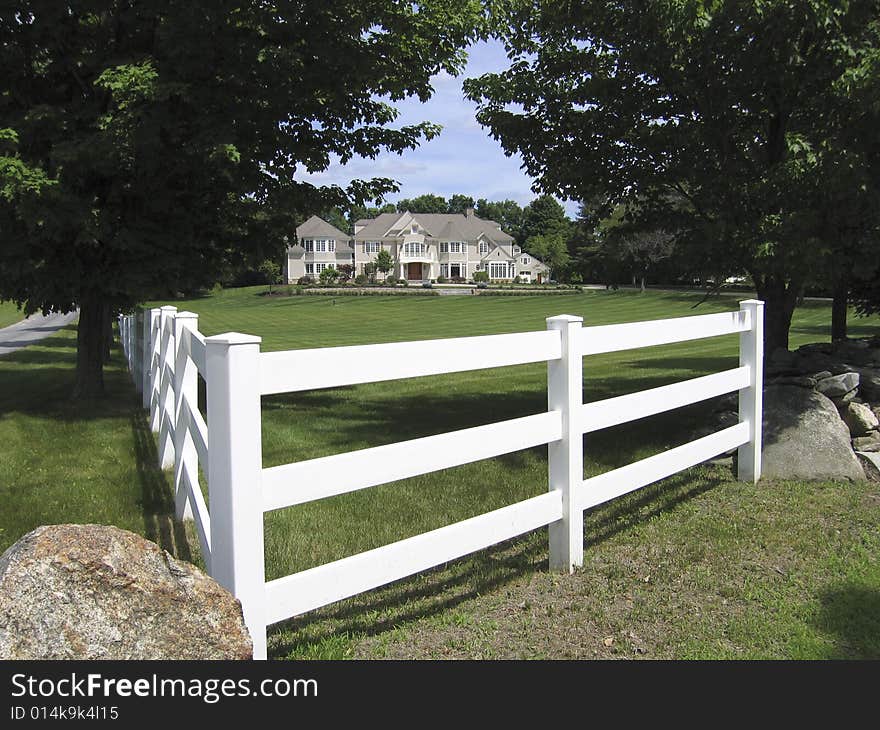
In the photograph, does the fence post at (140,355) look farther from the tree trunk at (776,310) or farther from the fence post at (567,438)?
the tree trunk at (776,310)

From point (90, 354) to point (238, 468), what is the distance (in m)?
10.5

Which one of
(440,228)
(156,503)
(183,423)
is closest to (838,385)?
(183,423)

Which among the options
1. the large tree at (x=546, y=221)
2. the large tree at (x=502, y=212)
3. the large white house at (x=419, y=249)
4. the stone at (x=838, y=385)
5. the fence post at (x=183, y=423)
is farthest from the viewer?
the large tree at (x=502, y=212)

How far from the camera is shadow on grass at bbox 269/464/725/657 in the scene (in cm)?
415

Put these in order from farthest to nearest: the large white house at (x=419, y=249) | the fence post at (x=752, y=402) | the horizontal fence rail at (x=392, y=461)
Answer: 1. the large white house at (x=419, y=249)
2. the fence post at (x=752, y=402)
3. the horizontal fence rail at (x=392, y=461)

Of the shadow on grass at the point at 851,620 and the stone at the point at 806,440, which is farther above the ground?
the stone at the point at 806,440

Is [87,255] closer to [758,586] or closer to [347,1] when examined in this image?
[347,1]

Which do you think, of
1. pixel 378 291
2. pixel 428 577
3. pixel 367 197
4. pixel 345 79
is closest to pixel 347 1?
pixel 345 79

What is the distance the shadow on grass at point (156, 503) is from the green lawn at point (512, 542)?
26 mm

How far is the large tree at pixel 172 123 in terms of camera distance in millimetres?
9953

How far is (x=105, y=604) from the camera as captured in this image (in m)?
2.77

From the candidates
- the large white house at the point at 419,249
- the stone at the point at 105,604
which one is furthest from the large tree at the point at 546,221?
the stone at the point at 105,604

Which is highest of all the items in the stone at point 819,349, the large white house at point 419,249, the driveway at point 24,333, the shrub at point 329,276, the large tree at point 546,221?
the large tree at point 546,221

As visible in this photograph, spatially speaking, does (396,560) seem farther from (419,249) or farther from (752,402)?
(419,249)
